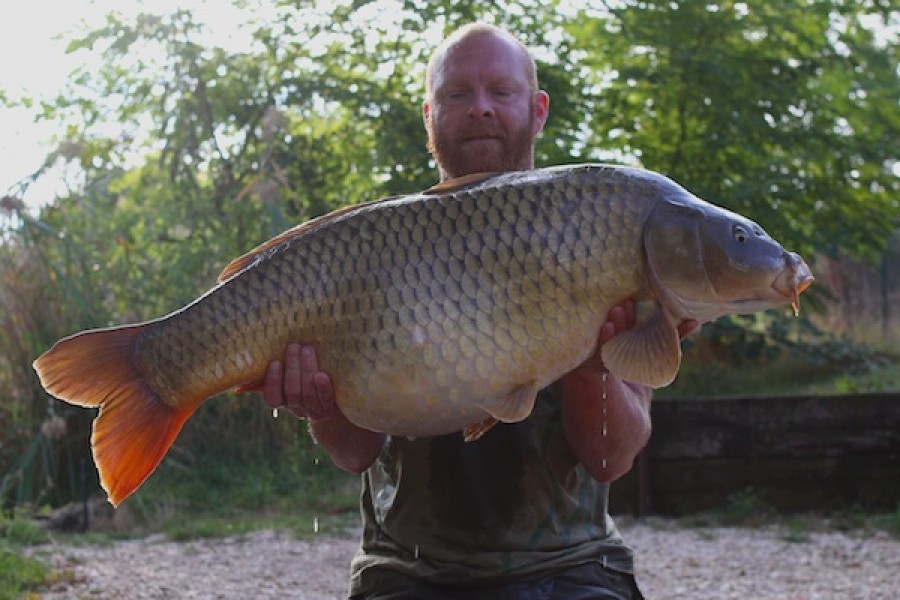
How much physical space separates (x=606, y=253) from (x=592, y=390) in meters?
0.36

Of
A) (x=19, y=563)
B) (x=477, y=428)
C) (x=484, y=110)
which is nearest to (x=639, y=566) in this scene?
(x=19, y=563)

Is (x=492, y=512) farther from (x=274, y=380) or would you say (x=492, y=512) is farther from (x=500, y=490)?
(x=274, y=380)

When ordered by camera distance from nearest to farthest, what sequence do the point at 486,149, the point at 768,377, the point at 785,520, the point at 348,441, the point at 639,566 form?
1. the point at 348,441
2. the point at 486,149
3. the point at 639,566
4. the point at 785,520
5. the point at 768,377

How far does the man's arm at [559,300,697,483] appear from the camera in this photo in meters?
1.71

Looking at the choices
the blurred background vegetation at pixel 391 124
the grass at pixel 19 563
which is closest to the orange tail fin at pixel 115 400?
the grass at pixel 19 563

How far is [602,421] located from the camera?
174 centimetres

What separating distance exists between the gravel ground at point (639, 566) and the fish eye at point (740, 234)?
7.72 ft

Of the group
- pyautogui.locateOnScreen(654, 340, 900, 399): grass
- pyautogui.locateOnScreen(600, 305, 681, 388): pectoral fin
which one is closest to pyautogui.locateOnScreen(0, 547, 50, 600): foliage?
pyautogui.locateOnScreen(600, 305, 681, 388): pectoral fin

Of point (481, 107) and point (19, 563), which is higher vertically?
point (481, 107)

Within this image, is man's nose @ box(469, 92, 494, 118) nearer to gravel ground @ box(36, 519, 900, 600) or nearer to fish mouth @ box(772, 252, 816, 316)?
fish mouth @ box(772, 252, 816, 316)

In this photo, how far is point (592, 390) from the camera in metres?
1.71

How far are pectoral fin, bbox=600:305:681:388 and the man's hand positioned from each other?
0.36 m

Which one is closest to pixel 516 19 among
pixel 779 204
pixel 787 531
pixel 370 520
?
pixel 779 204

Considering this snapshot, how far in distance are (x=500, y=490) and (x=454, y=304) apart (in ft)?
1.54
